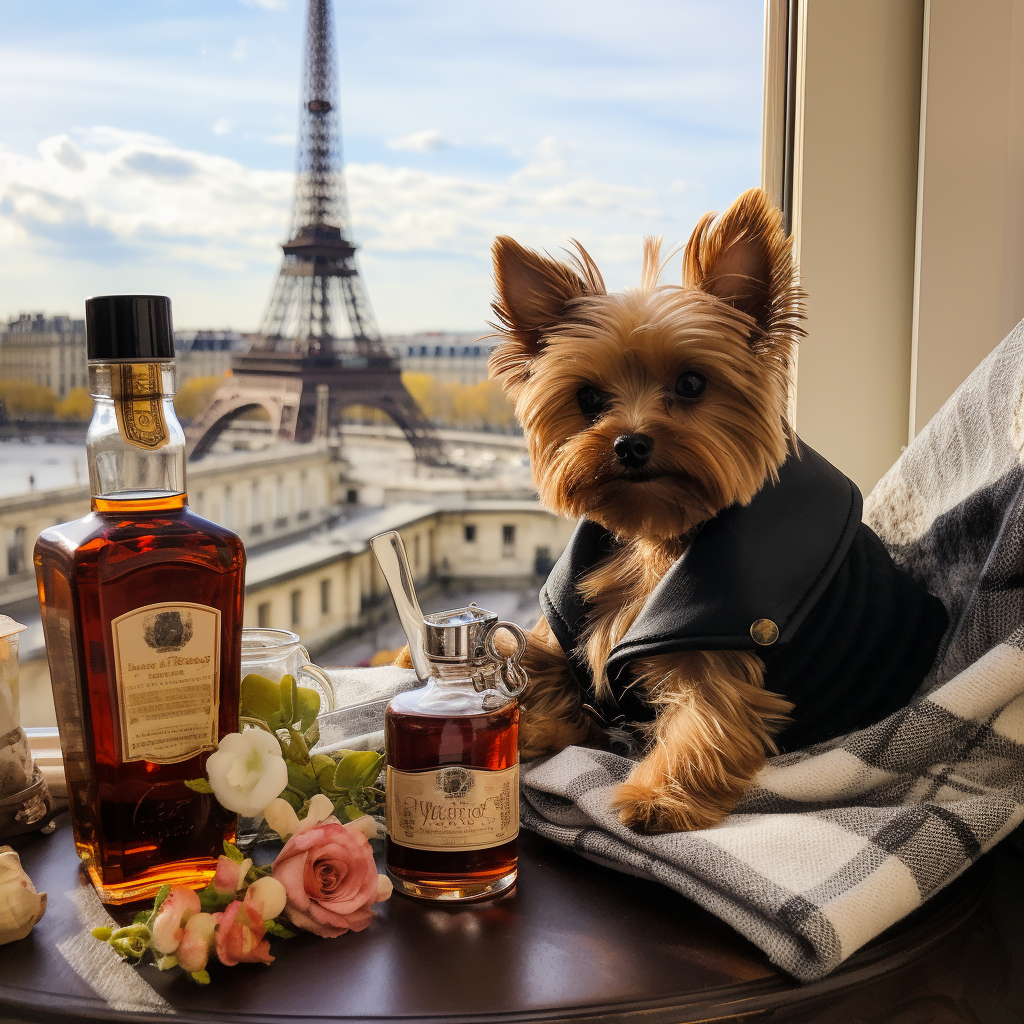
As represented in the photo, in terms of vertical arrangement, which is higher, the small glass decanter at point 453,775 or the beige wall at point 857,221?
the beige wall at point 857,221

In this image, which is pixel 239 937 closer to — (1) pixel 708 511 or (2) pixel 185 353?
(1) pixel 708 511

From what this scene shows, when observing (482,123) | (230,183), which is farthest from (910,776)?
(230,183)

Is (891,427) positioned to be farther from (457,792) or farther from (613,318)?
(457,792)

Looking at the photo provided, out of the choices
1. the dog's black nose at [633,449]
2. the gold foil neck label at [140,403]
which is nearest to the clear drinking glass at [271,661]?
the gold foil neck label at [140,403]

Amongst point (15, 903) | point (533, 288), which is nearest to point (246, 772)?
point (15, 903)

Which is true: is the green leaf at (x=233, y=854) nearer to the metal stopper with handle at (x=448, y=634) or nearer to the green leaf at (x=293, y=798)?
the green leaf at (x=293, y=798)

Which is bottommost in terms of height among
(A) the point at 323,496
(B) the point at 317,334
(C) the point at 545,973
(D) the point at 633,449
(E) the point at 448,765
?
(C) the point at 545,973

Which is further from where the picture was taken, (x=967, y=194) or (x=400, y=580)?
(x=967, y=194)

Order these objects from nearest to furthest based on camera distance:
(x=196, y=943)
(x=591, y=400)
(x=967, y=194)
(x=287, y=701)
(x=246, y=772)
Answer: (x=196, y=943) < (x=246, y=772) < (x=287, y=701) < (x=591, y=400) < (x=967, y=194)
